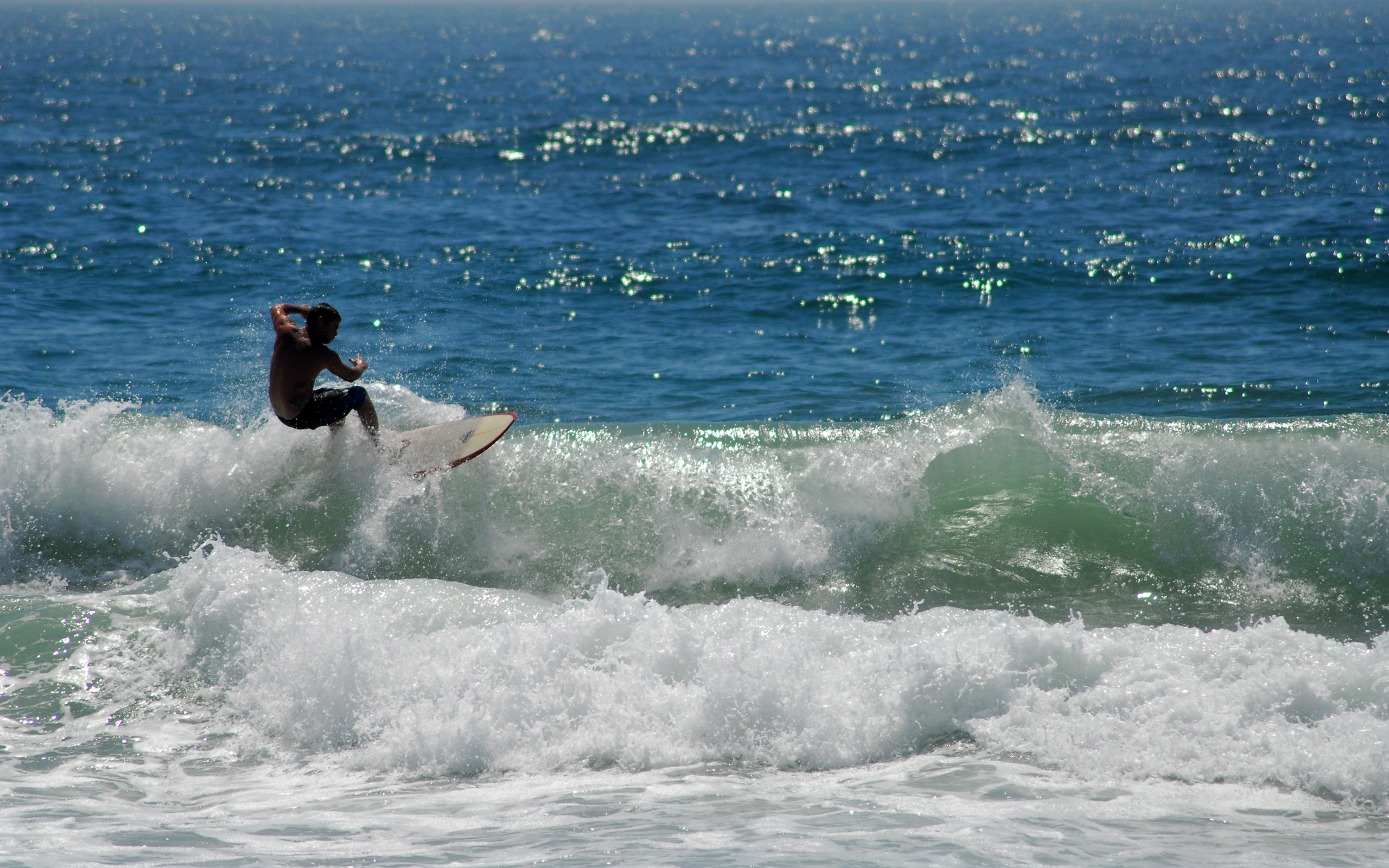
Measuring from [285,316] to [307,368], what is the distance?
591 millimetres

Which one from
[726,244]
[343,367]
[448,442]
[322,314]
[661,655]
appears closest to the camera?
[661,655]

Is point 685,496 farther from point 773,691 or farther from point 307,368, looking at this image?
point 307,368

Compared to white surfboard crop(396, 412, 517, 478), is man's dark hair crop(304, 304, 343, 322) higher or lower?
higher

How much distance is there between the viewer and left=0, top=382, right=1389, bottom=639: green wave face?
744 cm

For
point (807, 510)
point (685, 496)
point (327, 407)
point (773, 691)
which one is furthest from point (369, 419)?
point (773, 691)

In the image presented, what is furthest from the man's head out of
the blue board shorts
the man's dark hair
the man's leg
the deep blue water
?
the deep blue water

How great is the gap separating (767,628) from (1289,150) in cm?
2084

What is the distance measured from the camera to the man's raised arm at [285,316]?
308 inches

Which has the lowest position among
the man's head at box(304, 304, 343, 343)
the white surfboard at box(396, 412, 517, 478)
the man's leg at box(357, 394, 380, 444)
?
the white surfboard at box(396, 412, 517, 478)

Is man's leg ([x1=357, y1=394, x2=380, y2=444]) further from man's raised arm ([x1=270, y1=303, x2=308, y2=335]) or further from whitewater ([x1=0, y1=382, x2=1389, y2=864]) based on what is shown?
man's raised arm ([x1=270, y1=303, x2=308, y2=335])

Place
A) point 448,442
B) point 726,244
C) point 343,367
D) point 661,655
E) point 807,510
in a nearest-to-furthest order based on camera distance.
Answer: point 661,655
point 343,367
point 807,510
point 448,442
point 726,244

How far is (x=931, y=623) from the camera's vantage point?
639 cm

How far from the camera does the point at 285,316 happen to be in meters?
8.04

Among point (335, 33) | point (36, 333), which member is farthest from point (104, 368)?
point (335, 33)
